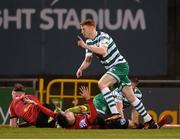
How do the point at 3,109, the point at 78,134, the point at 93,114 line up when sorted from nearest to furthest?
the point at 78,134 → the point at 93,114 → the point at 3,109

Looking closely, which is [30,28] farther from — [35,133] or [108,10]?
[35,133]

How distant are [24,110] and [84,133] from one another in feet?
6.87

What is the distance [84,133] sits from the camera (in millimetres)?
13117

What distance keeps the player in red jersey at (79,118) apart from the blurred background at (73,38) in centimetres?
344

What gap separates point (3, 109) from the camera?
1706 centimetres

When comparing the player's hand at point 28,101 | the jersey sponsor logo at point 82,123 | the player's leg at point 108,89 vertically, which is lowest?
the jersey sponsor logo at point 82,123

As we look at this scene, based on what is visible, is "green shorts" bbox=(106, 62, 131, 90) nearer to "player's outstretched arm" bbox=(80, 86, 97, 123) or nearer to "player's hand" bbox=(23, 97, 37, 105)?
"player's outstretched arm" bbox=(80, 86, 97, 123)

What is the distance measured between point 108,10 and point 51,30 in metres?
1.11

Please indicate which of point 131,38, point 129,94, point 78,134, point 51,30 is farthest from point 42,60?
point 78,134

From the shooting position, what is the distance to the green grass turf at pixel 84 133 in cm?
1243

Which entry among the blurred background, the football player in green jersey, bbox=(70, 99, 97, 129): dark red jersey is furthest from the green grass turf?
the blurred background

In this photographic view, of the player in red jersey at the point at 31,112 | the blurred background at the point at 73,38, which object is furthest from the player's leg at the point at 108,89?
the blurred background at the point at 73,38

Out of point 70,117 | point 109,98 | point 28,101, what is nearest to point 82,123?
point 70,117

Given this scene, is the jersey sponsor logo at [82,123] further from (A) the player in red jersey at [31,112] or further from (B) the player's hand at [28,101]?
(B) the player's hand at [28,101]
